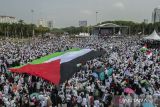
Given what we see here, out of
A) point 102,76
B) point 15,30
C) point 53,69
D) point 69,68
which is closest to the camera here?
point 53,69

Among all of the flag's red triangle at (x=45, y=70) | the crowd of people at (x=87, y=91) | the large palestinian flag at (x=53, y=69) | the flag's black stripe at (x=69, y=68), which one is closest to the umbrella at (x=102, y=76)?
the crowd of people at (x=87, y=91)

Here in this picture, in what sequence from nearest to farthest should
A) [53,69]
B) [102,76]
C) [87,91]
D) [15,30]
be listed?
[53,69]
[87,91]
[102,76]
[15,30]

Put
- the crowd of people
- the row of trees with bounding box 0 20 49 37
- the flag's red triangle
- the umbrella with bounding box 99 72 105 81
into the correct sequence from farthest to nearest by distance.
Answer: the row of trees with bounding box 0 20 49 37
the umbrella with bounding box 99 72 105 81
the crowd of people
the flag's red triangle

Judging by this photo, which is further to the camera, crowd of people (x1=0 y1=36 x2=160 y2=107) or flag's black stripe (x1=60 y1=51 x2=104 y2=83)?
crowd of people (x1=0 y1=36 x2=160 y2=107)

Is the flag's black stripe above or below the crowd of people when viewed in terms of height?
above

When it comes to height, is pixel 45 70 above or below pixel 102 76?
above

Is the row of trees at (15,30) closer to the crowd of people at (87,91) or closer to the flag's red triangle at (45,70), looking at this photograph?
the crowd of people at (87,91)

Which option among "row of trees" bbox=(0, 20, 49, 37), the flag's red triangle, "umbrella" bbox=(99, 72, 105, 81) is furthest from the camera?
"row of trees" bbox=(0, 20, 49, 37)

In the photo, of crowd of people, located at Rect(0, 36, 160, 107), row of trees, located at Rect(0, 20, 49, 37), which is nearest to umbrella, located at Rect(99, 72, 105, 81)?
crowd of people, located at Rect(0, 36, 160, 107)

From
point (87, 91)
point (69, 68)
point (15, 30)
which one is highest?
point (69, 68)

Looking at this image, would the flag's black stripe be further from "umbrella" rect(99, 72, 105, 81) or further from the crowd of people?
"umbrella" rect(99, 72, 105, 81)

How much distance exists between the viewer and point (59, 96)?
15.7 metres

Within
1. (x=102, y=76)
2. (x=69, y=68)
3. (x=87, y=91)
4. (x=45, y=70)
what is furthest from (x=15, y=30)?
(x=45, y=70)

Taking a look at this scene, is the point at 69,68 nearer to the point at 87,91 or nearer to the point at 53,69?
the point at 53,69
